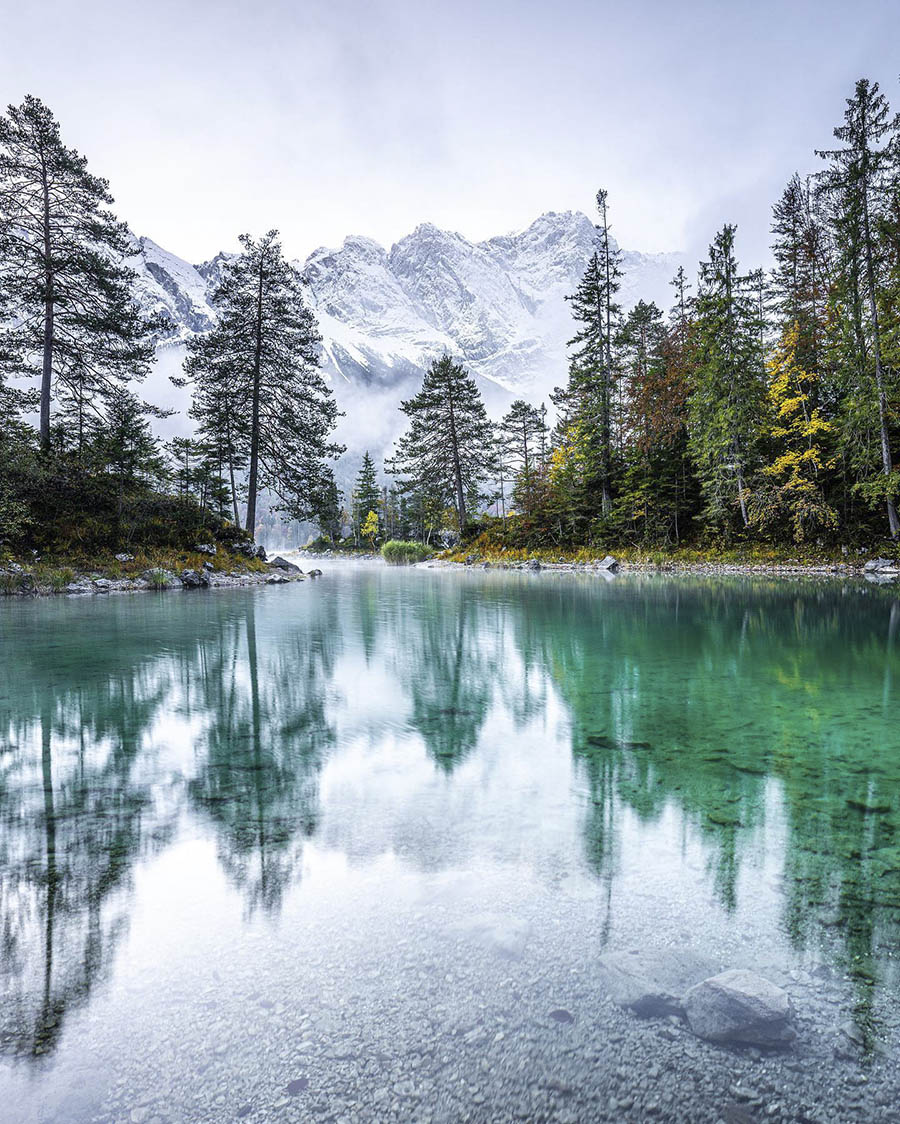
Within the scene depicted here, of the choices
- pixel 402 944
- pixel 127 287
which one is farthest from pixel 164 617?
pixel 127 287

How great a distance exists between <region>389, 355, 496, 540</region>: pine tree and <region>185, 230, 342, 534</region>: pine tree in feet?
48.0

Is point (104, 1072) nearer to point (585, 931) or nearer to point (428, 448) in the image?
point (585, 931)

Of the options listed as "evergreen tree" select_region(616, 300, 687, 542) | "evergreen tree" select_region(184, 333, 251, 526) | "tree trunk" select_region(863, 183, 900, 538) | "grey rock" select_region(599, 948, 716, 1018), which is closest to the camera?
"grey rock" select_region(599, 948, 716, 1018)

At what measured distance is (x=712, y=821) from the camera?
3.21 m

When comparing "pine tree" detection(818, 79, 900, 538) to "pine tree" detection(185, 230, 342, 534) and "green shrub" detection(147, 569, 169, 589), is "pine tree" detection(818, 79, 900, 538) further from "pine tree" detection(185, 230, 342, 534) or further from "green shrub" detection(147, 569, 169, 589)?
"green shrub" detection(147, 569, 169, 589)

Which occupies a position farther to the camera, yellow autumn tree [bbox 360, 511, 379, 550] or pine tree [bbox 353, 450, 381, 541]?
yellow autumn tree [bbox 360, 511, 379, 550]

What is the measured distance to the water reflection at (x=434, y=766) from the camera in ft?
8.11

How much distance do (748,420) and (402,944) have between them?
28.8m

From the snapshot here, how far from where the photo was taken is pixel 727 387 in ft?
87.9

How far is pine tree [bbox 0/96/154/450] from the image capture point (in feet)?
67.5

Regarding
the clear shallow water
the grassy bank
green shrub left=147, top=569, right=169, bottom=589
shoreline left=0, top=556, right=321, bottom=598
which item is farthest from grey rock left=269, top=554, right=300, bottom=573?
the clear shallow water

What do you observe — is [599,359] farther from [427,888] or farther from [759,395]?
[427,888]

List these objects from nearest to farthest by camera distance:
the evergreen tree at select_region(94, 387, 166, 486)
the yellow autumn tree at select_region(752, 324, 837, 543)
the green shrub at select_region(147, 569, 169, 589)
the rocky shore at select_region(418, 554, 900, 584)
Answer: the green shrub at select_region(147, 569, 169, 589) < the rocky shore at select_region(418, 554, 900, 584) < the evergreen tree at select_region(94, 387, 166, 486) < the yellow autumn tree at select_region(752, 324, 837, 543)

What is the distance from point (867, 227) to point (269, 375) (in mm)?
25063
